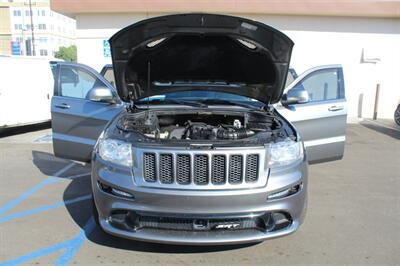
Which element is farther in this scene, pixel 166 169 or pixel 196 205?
pixel 166 169

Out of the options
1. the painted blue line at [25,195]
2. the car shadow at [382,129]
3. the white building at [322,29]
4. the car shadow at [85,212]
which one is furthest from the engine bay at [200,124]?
the white building at [322,29]

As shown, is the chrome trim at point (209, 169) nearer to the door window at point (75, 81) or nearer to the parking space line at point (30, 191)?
the parking space line at point (30, 191)

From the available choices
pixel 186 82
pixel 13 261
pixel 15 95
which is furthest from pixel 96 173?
pixel 15 95

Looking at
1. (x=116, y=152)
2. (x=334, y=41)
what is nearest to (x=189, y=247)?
(x=116, y=152)

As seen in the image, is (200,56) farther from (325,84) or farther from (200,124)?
(325,84)

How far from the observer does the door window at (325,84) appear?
529 cm

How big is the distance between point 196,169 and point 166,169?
0.80 ft

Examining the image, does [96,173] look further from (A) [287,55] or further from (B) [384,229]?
(B) [384,229]

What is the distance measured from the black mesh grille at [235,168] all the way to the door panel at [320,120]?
197 centimetres

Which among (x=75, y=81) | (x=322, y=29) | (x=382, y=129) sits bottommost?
(x=382, y=129)

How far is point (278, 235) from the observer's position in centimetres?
334

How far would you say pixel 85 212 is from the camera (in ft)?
15.2

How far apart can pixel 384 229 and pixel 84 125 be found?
3701 mm

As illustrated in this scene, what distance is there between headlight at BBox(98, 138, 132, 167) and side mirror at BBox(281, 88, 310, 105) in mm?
2320
